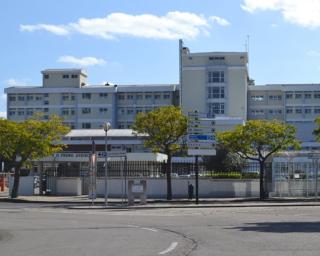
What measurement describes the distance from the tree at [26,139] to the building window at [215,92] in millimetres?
85979

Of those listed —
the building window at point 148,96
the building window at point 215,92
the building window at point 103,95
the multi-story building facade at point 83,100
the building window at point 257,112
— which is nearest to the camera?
the building window at point 215,92

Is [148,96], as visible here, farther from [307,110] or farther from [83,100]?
[307,110]

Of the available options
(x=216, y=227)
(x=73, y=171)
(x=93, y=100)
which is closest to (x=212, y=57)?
(x=93, y=100)

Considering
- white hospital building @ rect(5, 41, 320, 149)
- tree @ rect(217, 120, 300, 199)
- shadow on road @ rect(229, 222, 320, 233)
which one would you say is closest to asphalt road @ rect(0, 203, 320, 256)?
shadow on road @ rect(229, 222, 320, 233)

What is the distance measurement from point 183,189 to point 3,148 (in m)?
13.7

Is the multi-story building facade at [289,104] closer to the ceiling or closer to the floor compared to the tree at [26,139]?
closer to the ceiling

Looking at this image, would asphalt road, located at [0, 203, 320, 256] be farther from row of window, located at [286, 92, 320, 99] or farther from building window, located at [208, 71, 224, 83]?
row of window, located at [286, 92, 320, 99]

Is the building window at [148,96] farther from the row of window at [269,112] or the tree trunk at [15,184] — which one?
the tree trunk at [15,184]

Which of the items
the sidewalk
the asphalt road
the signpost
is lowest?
the sidewalk

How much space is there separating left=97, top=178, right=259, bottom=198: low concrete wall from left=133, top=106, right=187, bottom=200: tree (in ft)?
13.7

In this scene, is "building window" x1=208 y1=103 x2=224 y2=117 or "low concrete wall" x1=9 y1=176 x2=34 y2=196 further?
"building window" x1=208 y1=103 x2=224 y2=117

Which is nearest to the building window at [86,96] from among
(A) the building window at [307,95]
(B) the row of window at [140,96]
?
(B) the row of window at [140,96]

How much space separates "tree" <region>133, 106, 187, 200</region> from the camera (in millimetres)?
43438

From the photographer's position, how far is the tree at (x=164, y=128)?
143 ft
